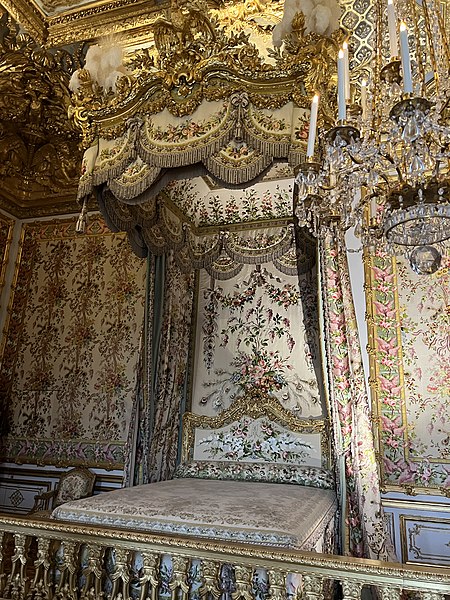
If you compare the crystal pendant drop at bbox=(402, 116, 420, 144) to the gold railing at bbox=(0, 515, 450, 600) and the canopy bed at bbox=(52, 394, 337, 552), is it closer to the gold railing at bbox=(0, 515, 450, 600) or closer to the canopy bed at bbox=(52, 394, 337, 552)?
the gold railing at bbox=(0, 515, 450, 600)

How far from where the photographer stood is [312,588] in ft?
5.28

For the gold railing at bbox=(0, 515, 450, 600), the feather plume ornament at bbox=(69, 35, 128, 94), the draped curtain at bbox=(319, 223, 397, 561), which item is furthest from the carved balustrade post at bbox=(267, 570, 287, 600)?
the feather plume ornament at bbox=(69, 35, 128, 94)

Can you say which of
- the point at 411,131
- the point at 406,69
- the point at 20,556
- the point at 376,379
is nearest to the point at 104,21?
the point at 406,69

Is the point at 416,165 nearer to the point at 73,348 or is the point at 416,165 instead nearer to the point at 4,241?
the point at 73,348

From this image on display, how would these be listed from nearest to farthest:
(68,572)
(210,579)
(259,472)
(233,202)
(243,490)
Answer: (210,579)
(68,572)
(243,490)
(259,472)
(233,202)

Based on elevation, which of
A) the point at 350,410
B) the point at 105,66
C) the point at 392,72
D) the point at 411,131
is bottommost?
the point at 350,410

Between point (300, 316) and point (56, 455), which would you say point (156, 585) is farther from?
point (56, 455)

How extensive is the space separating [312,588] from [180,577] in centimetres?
48

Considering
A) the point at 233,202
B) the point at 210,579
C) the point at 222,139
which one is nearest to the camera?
the point at 210,579

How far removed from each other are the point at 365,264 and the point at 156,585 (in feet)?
9.47

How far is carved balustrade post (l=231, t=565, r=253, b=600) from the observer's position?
5.46 feet

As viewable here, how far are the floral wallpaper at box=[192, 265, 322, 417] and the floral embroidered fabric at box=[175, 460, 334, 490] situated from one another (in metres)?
0.48

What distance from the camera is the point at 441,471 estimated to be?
339cm

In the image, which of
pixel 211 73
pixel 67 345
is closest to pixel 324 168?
pixel 211 73
